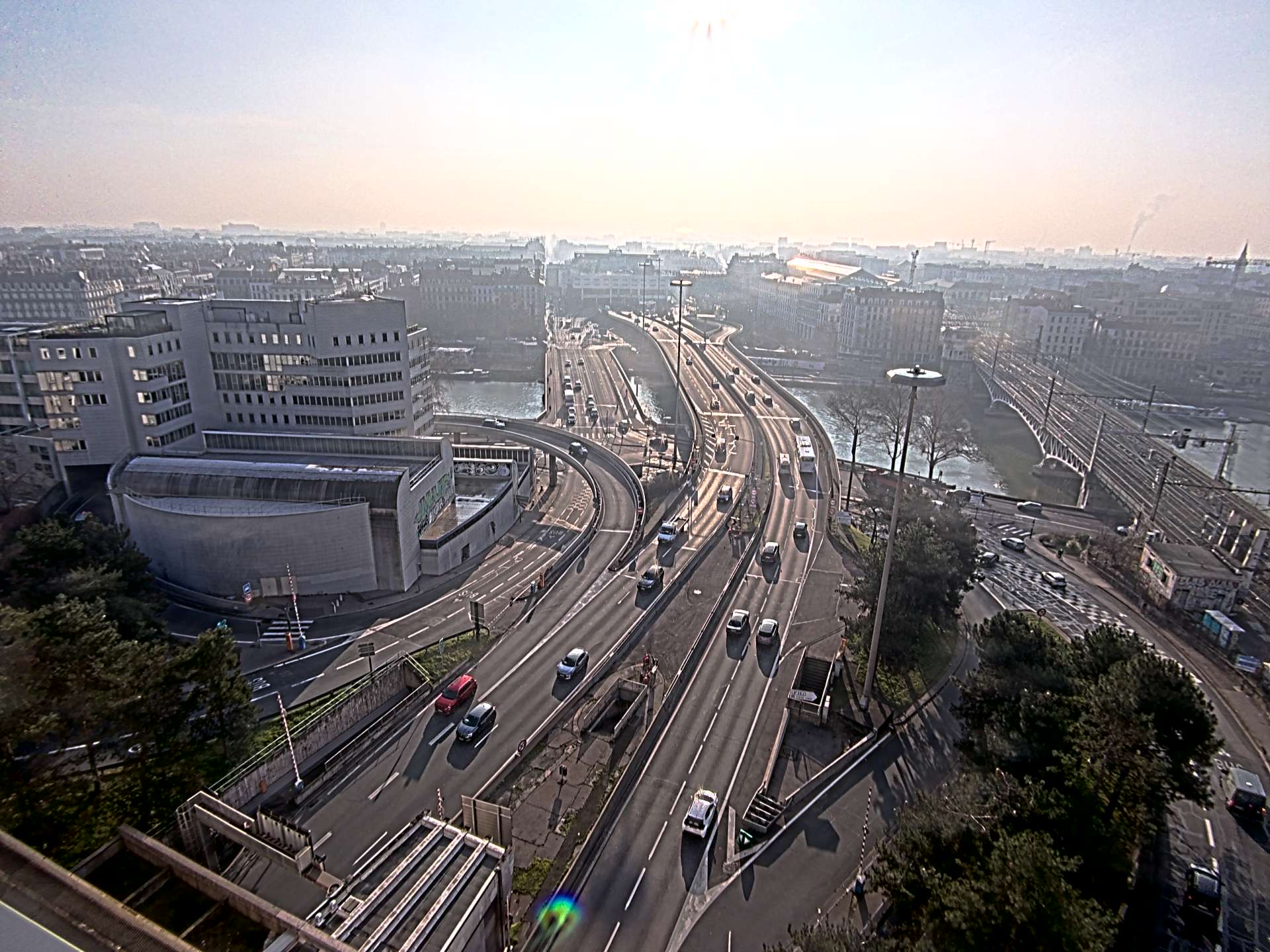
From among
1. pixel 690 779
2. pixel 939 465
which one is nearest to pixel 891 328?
pixel 939 465

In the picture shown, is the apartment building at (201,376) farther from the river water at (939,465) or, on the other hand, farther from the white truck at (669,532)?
the river water at (939,465)

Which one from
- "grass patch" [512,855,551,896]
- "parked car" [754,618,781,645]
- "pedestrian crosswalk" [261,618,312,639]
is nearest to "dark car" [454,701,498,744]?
"grass patch" [512,855,551,896]

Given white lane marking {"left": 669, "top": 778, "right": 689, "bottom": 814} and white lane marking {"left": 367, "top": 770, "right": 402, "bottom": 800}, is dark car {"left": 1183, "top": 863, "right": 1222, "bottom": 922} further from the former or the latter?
white lane marking {"left": 367, "top": 770, "right": 402, "bottom": 800}

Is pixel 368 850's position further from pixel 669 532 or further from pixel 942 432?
pixel 942 432

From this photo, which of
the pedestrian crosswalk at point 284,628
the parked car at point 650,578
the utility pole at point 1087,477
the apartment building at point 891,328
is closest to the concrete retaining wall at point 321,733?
the pedestrian crosswalk at point 284,628

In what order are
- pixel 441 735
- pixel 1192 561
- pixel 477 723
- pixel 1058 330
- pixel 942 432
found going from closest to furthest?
pixel 477 723, pixel 441 735, pixel 1192 561, pixel 942 432, pixel 1058 330

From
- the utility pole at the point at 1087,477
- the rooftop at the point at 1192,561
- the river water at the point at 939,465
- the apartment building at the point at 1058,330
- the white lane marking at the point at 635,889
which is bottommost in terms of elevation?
the river water at the point at 939,465
